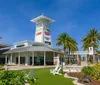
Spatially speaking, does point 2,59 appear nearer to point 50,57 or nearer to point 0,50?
point 0,50

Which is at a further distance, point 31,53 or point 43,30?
point 43,30

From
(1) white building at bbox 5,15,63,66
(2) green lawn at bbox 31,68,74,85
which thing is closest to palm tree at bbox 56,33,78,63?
(1) white building at bbox 5,15,63,66

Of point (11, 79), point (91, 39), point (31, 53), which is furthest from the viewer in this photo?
point (91, 39)

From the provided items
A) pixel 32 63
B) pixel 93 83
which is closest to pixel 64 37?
pixel 32 63

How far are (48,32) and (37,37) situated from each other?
167 inches

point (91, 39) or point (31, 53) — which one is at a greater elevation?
point (91, 39)

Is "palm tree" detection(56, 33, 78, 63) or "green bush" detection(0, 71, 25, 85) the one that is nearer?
"green bush" detection(0, 71, 25, 85)

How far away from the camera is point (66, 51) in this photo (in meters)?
→ 50.4

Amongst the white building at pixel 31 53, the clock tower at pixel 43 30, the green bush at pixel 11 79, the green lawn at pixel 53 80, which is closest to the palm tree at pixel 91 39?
the white building at pixel 31 53

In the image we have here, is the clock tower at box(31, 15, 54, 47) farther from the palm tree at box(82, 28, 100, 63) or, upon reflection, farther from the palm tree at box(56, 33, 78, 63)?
the palm tree at box(82, 28, 100, 63)

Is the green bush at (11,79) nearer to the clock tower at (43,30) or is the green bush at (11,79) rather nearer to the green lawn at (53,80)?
the green lawn at (53,80)

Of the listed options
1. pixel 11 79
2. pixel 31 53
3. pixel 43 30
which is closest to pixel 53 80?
pixel 11 79

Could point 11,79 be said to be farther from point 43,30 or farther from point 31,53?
point 43,30

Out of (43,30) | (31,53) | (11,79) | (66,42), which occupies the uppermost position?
(43,30)
